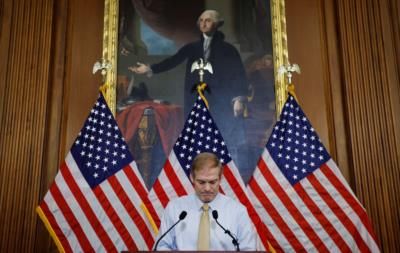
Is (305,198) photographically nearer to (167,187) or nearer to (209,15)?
(167,187)

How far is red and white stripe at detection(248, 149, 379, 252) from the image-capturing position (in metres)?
4.23

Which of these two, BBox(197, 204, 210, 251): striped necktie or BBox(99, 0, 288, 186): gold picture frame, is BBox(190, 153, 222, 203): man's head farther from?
BBox(99, 0, 288, 186): gold picture frame

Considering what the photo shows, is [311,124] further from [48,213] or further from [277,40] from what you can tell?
[48,213]

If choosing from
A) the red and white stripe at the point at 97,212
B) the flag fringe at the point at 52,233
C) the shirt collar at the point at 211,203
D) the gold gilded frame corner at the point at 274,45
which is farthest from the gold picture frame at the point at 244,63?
the shirt collar at the point at 211,203

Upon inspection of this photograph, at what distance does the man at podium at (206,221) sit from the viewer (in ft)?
10.0

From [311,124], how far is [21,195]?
10.7 feet

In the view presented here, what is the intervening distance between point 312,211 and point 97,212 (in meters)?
2.12

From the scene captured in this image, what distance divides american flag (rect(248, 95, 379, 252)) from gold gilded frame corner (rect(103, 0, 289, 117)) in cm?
52

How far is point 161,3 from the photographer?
5.37 meters

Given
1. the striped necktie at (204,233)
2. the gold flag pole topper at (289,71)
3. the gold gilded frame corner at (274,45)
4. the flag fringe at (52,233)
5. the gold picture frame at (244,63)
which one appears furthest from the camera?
the gold gilded frame corner at (274,45)

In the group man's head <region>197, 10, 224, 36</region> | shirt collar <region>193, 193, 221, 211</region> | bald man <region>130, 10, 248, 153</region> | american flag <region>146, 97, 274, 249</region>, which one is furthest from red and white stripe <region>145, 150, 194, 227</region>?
man's head <region>197, 10, 224, 36</region>

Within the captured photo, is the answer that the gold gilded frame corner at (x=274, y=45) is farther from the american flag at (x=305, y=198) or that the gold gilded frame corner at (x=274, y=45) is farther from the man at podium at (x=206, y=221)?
the man at podium at (x=206, y=221)

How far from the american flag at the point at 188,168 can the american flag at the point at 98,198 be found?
185mm

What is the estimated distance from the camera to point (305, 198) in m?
4.39
